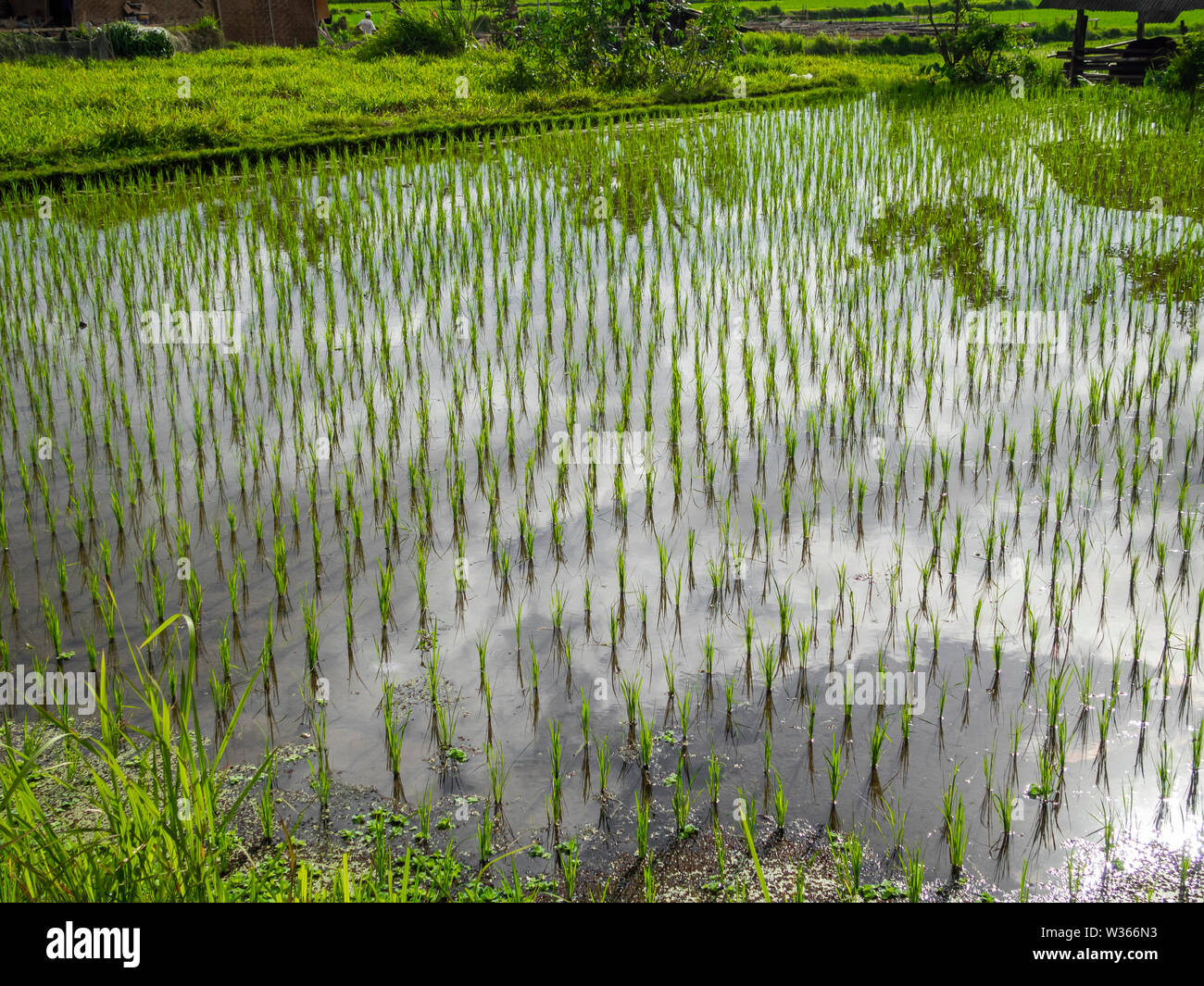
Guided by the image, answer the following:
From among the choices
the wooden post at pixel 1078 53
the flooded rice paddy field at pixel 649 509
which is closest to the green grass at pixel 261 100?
the wooden post at pixel 1078 53

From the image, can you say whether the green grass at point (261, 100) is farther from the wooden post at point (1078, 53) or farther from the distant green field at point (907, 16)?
the distant green field at point (907, 16)

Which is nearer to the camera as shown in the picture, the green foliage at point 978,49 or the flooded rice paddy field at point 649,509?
the flooded rice paddy field at point 649,509

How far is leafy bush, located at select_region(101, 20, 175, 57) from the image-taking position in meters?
18.5

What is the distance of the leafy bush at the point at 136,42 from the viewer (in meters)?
18.5

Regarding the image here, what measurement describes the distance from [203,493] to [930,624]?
8.63 feet

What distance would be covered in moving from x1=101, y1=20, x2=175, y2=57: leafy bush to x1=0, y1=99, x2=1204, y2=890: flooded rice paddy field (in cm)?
1349

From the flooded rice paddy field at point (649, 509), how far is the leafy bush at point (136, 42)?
13490mm

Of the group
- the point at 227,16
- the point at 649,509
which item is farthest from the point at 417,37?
the point at 649,509

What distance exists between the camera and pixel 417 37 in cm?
1928

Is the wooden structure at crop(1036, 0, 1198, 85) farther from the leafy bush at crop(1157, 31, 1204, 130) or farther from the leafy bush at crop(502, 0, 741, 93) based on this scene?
the leafy bush at crop(502, 0, 741, 93)

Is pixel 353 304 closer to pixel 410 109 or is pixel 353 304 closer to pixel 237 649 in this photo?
pixel 237 649

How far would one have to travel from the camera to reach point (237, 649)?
2.98 metres

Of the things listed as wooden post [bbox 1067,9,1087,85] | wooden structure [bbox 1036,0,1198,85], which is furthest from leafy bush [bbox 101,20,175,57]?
wooden post [bbox 1067,9,1087,85]

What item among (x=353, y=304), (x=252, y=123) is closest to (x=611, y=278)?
(x=353, y=304)
